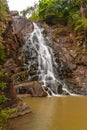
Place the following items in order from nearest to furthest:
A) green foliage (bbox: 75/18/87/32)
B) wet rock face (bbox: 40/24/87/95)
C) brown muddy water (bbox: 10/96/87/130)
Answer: brown muddy water (bbox: 10/96/87/130) → wet rock face (bbox: 40/24/87/95) → green foliage (bbox: 75/18/87/32)

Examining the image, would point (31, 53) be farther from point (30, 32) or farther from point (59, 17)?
point (59, 17)

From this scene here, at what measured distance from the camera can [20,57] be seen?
27.1 m

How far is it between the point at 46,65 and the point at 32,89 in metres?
5.58

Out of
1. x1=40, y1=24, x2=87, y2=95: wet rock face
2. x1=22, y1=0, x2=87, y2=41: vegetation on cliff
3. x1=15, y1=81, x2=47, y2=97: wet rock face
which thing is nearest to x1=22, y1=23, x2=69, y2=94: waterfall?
x1=40, y1=24, x2=87, y2=95: wet rock face

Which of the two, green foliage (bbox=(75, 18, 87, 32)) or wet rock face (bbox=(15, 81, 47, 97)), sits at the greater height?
green foliage (bbox=(75, 18, 87, 32))

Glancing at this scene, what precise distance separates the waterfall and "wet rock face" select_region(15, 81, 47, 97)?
1.03 metres

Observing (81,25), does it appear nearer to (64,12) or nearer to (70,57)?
(70,57)

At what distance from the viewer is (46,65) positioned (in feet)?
87.7

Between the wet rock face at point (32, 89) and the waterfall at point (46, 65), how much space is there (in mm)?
1032

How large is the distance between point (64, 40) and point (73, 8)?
6598 millimetres

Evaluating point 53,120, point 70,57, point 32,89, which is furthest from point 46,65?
point 53,120

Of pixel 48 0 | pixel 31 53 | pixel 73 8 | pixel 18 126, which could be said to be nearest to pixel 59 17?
pixel 73 8

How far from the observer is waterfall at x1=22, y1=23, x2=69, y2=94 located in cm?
2348

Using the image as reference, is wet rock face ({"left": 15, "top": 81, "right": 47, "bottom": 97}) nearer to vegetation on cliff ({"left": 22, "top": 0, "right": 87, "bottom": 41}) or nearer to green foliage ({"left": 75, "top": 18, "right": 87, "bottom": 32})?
green foliage ({"left": 75, "top": 18, "right": 87, "bottom": 32})
